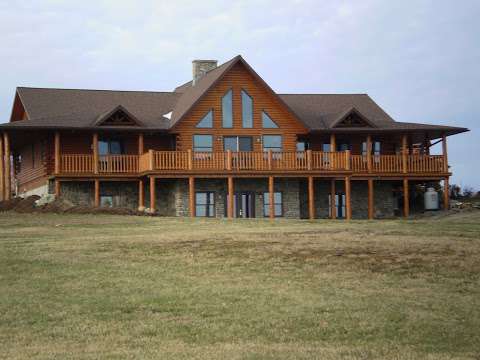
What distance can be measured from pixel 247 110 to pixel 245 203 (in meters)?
4.55

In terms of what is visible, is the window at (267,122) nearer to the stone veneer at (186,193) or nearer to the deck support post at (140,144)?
the stone veneer at (186,193)

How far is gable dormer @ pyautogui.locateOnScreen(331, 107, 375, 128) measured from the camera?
42250 mm

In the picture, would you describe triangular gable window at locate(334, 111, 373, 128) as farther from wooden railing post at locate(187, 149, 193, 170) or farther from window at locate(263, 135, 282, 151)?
wooden railing post at locate(187, 149, 193, 170)

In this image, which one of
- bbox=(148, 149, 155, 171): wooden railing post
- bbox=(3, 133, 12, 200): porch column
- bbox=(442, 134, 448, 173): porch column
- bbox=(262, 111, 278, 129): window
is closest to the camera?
bbox=(148, 149, 155, 171): wooden railing post

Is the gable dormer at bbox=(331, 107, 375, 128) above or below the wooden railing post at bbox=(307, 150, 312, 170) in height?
above

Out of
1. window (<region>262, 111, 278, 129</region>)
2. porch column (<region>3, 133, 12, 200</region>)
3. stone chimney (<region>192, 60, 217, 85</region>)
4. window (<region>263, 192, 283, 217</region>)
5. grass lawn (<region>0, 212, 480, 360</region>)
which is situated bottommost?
grass lawn (<region>0, 212, 480, 360</region>)

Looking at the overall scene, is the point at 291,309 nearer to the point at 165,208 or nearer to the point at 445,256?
the point at 445,256

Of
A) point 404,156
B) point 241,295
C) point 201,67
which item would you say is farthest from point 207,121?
point 241,295

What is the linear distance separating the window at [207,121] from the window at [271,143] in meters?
2.80

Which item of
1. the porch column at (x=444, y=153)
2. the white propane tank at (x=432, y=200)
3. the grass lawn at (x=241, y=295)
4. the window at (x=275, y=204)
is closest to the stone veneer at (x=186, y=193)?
the window at (x=275, y=204)

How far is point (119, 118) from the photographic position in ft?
131

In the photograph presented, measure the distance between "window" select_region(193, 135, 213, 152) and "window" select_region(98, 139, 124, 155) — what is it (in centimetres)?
369

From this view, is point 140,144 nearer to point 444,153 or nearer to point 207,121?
point 207,121

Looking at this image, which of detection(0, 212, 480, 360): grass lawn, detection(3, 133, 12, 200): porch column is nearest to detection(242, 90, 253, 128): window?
detection(3, 133, 12, 200): porch column
